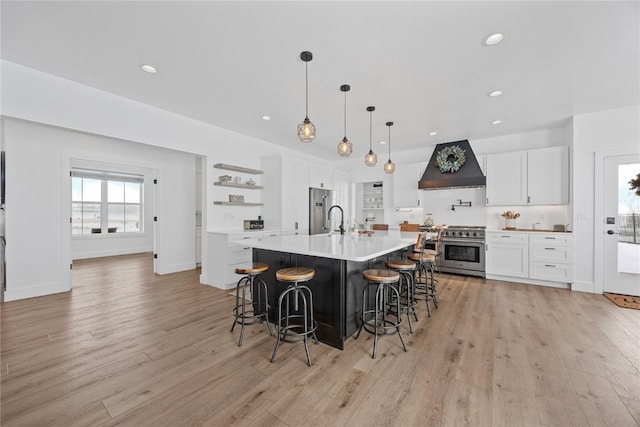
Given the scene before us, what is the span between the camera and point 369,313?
9.23 ft

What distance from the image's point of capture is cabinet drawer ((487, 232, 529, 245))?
4.53m

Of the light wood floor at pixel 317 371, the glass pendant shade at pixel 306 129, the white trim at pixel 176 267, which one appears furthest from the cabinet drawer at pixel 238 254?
the glass pendant shade at pixel 306 129

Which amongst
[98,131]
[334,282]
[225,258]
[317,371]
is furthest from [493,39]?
[98,131]

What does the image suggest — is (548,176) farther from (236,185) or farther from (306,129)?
(236,185)

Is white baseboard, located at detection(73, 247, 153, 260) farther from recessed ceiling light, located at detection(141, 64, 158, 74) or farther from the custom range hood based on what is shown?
the custom range hood

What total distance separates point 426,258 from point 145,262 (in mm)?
6666

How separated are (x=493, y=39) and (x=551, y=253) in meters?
3.85

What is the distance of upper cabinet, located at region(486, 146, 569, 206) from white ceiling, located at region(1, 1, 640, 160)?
2.85 ft

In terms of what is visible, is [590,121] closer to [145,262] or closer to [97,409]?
[97,409]

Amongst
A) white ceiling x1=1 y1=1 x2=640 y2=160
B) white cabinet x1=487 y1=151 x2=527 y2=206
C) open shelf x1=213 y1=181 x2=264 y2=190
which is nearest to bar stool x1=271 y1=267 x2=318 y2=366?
white ceiling x1=1 y1=1 x2=640 y2=160

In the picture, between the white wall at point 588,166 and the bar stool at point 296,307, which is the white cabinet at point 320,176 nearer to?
the bar stool at point 296,307

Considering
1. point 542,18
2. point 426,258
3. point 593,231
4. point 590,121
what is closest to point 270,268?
point 426,258

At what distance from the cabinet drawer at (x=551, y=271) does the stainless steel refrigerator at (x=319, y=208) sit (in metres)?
3.89

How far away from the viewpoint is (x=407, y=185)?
6.00 m
